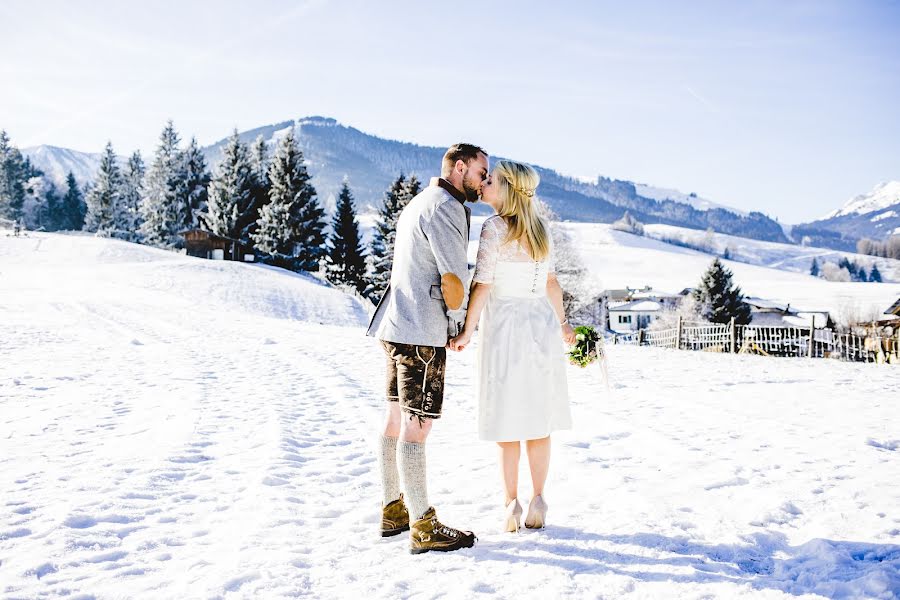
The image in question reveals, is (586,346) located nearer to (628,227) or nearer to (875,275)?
(628,227)

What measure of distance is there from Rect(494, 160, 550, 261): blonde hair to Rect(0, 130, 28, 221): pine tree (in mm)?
81439

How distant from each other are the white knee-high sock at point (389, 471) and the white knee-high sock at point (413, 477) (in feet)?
0.67

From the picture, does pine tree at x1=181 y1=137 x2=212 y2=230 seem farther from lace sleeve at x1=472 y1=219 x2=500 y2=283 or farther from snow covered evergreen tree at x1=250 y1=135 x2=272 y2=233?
lace sleeve at x1=472 y1=219 x2=500 y2=283

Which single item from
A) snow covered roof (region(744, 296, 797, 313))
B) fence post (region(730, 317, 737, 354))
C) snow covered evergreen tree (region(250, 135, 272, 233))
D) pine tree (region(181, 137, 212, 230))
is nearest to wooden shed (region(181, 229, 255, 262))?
snow covered evergreen tree (region(250, 135, 272, 233))

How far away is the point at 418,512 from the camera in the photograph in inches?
137

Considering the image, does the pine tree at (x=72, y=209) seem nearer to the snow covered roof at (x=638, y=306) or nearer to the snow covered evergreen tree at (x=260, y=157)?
the snow covered evergreen tree at (x=260, y=157)

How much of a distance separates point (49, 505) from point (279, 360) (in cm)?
739

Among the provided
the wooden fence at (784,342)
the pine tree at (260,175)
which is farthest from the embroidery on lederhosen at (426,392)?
the pine tree at (260,175)

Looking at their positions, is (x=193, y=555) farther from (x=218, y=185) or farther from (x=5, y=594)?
(x=218, y=185)

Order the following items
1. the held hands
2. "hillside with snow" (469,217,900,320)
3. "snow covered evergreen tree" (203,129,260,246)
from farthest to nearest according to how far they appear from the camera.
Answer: "hillside with snow" (469,217,900,320) < "snow covered evergreen tree" (203,129,260,246) < the held hands

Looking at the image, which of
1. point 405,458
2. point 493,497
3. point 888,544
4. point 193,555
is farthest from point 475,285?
point 888,544

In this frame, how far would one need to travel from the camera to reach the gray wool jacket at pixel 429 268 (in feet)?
11.2

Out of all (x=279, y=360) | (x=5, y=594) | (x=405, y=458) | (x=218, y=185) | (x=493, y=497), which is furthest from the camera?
(x=218, y=185)

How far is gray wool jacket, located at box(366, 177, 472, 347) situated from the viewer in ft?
11.2
